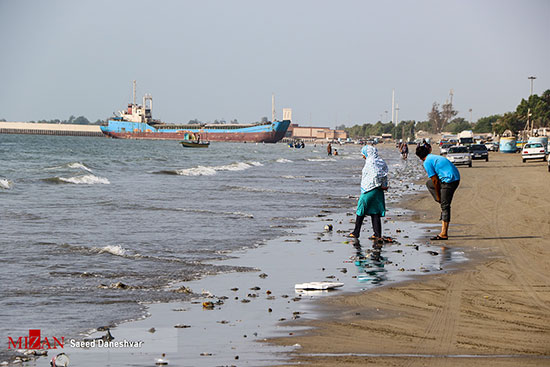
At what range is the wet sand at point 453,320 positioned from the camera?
5910mm

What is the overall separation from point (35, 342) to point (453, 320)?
393cm

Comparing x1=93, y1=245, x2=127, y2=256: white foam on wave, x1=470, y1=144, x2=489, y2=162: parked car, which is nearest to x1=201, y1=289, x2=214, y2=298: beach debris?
x1=93, y1=245, x2=127, y2=256: white foam on wave

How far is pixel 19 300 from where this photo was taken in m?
8.16

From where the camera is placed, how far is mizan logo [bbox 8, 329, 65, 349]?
20.9 ft

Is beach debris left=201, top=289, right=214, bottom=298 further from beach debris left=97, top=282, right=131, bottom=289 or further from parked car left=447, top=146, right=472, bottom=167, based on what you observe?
parked car left=447, top=146, right=472, bottom=167

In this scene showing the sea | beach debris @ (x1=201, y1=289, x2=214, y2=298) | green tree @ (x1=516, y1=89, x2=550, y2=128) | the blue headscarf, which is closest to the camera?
the sea

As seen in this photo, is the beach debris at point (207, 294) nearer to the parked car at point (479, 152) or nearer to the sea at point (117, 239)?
the sea at point (117, 239)

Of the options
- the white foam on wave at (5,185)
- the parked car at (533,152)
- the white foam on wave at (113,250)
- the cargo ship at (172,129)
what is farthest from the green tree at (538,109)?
the white foam on wave at (113,250)

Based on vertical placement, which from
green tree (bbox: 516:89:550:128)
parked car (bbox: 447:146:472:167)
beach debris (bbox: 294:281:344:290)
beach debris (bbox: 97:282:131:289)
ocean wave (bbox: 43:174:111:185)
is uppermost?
green tree (bbox: 516:89:550:128)

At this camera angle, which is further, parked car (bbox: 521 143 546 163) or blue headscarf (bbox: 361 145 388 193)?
parked car (bbox: 521 143 546 163)

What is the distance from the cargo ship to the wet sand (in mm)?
158001

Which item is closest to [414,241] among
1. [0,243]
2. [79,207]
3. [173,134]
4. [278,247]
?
[278,247]

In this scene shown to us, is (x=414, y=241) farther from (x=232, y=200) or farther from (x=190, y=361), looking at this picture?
(x=232, y=200)

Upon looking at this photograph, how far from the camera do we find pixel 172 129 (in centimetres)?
17262
